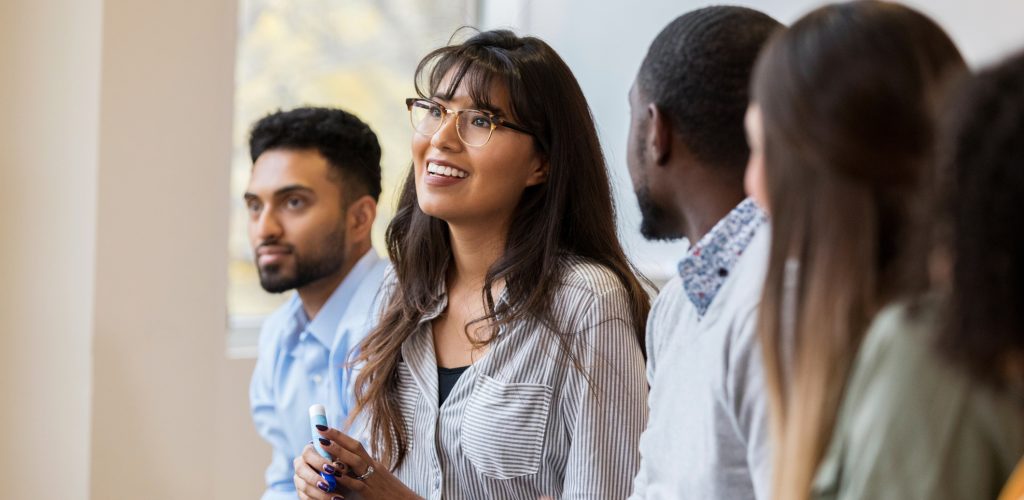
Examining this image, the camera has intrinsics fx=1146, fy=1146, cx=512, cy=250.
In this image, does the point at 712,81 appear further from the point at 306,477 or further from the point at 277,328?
the point at 277,328

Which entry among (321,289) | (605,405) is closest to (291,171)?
(321,289)

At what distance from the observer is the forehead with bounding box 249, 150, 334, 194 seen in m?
2.88

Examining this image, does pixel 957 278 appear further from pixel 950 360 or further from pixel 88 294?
pixel 88 294

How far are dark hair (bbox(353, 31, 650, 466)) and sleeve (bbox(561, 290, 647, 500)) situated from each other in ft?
0.22

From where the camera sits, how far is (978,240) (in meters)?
0.81

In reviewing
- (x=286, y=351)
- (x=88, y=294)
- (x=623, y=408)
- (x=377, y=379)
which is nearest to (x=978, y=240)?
(x=623, y=408)

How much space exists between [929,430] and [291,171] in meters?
2.21

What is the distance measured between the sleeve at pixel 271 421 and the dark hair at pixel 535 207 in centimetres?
65

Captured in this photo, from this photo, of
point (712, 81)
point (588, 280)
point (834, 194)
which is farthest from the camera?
point (588, 280)

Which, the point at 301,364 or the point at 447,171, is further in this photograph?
the point at 301,364

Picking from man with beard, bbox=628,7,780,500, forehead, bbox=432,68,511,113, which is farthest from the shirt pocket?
forehead, bbox=432,68,511,113

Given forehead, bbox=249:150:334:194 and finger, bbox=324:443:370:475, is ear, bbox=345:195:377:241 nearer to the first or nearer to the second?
forehead, bbox=249:150:334:194

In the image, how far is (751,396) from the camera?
1.14m

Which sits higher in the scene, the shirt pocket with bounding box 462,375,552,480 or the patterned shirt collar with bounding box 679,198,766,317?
the patterned shirt collar with bounding box 679,198,766,317
